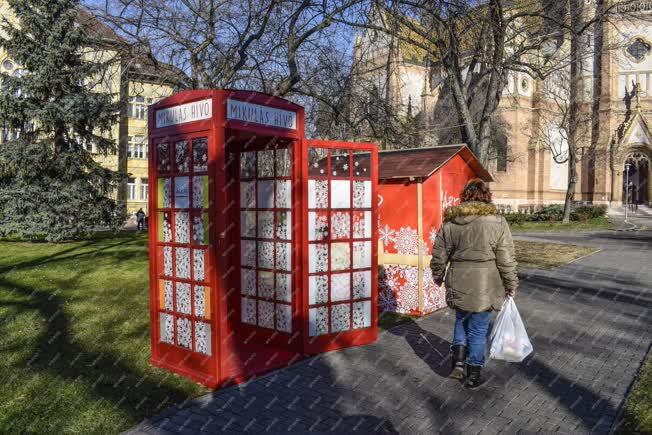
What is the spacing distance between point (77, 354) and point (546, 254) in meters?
13.6

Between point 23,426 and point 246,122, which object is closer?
point 23,426

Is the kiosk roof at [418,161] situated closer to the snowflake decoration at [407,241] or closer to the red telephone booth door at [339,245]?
the snowflake decoration at [407,241]

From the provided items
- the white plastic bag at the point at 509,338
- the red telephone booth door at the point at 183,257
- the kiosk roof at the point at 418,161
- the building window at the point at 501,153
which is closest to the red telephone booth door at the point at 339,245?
the red telephone booth door at the point at 183,257

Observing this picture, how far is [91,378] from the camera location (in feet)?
17.7

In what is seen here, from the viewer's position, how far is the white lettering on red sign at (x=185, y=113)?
521cm

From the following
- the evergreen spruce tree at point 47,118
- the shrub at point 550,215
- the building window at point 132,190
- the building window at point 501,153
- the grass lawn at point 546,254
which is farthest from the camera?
the building window at point 132,190

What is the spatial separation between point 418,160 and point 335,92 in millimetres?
6516

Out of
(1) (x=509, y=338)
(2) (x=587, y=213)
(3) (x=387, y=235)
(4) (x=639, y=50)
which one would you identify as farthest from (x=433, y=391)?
(4) (x=639, y=50)

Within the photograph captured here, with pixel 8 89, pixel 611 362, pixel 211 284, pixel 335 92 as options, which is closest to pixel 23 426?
pixel 211 284

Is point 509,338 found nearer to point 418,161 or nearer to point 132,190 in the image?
point 418,161

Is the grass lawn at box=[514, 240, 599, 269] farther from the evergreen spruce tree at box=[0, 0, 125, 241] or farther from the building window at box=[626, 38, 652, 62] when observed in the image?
the building window at box=[626, 38, 652, 62]

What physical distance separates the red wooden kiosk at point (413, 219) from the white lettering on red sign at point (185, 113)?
3781 mm

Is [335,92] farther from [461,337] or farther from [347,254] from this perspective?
[461,337]

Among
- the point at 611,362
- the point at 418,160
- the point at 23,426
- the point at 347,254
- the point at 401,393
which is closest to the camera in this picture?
the point at 23,426
